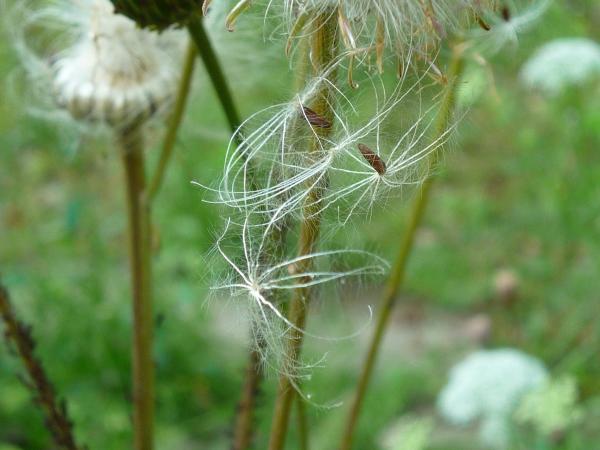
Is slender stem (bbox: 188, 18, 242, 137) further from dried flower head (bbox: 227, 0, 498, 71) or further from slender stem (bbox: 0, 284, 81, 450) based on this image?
slender stem (bbox: 0, 284, 81, 450)

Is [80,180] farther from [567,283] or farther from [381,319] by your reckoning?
[381,319]

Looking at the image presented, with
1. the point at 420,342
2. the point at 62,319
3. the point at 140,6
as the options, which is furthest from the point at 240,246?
the point at 420,342

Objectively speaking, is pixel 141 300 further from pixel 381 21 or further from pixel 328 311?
pixel 328 311

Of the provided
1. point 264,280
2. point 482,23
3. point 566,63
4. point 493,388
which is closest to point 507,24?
point 482,23

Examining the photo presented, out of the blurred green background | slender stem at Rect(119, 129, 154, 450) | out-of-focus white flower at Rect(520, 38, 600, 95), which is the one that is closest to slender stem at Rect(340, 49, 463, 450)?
slender stem at Rect(119, 129, 154, 450)

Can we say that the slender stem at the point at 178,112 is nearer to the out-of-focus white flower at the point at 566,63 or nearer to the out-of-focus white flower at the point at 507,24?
the out-of-focus white flower at the point at 507,24
